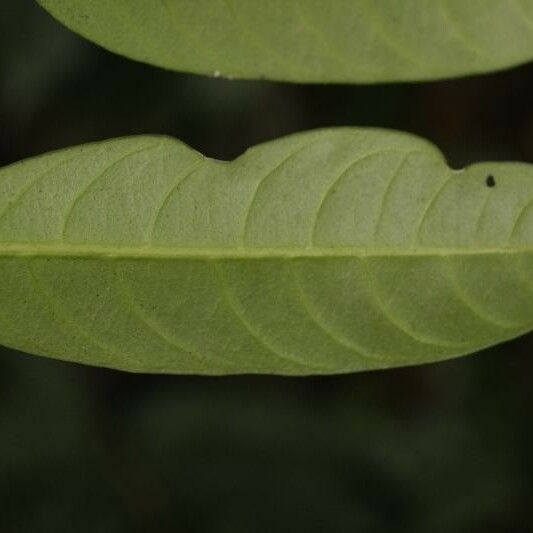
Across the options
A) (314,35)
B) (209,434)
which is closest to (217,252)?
(314,35)

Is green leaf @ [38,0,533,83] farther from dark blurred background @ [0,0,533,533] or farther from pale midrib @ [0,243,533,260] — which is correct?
dark blurred background @ [0,0,533,533]

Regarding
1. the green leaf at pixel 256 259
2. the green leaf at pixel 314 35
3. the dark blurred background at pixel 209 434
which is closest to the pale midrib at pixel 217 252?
the green leaf at pixel 256 259

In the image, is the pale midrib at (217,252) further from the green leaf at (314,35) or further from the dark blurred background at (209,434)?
the dark blurred background at (209,434)

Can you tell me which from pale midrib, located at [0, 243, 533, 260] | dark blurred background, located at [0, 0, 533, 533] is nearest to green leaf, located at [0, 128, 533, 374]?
pale midrib, located at [0, 243, 533, 260]

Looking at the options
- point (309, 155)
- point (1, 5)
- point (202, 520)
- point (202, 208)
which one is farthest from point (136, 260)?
point (202, 520)

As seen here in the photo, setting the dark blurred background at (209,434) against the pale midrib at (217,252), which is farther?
the dark blurred background at (209,434)

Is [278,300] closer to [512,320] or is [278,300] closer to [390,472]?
[512,320]
